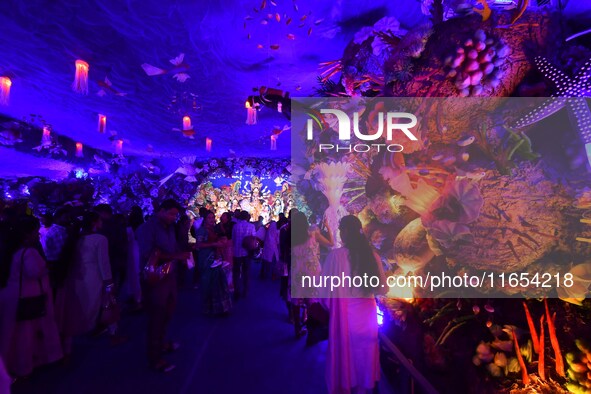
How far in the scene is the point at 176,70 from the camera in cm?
583

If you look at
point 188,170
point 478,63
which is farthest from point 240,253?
point 188,170

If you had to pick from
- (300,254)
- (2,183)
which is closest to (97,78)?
(300,254)

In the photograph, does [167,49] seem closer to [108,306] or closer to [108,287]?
[108,287]

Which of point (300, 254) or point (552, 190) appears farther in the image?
point (300, 254)

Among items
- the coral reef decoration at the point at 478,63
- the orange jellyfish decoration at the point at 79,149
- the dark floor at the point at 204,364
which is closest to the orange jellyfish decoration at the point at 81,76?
Answer: the dark floor at the point at 204,364

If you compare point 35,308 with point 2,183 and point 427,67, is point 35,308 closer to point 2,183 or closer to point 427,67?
point 427,67

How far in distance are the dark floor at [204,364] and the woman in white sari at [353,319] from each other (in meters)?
0.73

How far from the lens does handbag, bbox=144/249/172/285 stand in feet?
11.1

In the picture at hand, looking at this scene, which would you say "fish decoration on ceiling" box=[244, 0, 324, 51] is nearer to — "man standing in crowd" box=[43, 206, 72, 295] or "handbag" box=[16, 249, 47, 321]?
"man standing in crowd" box=[43, 206, 72, 295]

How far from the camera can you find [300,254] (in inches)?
179

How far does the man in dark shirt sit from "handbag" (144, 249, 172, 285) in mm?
24

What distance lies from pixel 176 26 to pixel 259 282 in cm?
610

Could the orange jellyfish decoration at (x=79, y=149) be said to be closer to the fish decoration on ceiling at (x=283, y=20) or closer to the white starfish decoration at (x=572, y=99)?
the fish decoration on ceiling at (x=283, y=20)

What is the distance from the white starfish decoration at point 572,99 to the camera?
2.55 metres
